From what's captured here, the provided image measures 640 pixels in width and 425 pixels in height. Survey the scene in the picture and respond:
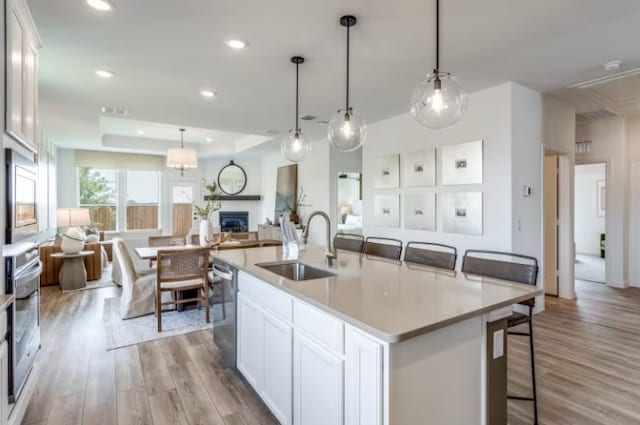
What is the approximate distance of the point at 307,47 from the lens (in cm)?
287

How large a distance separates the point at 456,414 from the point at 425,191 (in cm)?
336

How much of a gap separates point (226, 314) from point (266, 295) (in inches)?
33.8

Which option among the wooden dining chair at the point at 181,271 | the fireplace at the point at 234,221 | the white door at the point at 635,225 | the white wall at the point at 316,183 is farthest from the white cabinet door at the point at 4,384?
the white door at the point at 635,225

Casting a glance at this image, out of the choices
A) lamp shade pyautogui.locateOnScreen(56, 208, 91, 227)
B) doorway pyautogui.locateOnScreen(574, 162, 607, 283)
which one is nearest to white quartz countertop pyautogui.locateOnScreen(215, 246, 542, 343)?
lamp shade pyautogui.locateOnScreen(56, 208, 91, 227)

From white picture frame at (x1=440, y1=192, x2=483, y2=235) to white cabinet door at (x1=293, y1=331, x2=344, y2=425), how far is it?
291cm

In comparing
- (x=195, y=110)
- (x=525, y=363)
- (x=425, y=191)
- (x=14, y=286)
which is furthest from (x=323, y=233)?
(x=14, y=286)

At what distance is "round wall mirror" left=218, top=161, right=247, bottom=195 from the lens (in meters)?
8.87

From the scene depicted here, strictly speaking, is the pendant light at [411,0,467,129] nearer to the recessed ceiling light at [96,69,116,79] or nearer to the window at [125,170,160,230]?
Answer: the recessed ceiling light at [96,69,116,79]

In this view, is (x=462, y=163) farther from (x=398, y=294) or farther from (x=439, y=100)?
(x=398, y=294)

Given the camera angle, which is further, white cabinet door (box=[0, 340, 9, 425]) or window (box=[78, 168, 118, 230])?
window (box=[78, 168, 118, 230])

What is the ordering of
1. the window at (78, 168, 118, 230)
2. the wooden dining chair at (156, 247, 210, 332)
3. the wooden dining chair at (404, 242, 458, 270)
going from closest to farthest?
the wooden dining chair at (404, 242, 458, 270) < the wooden dining chair at (156, 247, 210, 332) < the window at (78, 168, 118, 230)

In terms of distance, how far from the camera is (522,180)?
381 centimetres

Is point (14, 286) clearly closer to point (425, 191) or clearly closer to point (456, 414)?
point (456, 414)

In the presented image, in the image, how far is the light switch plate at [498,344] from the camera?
1.67 meters
